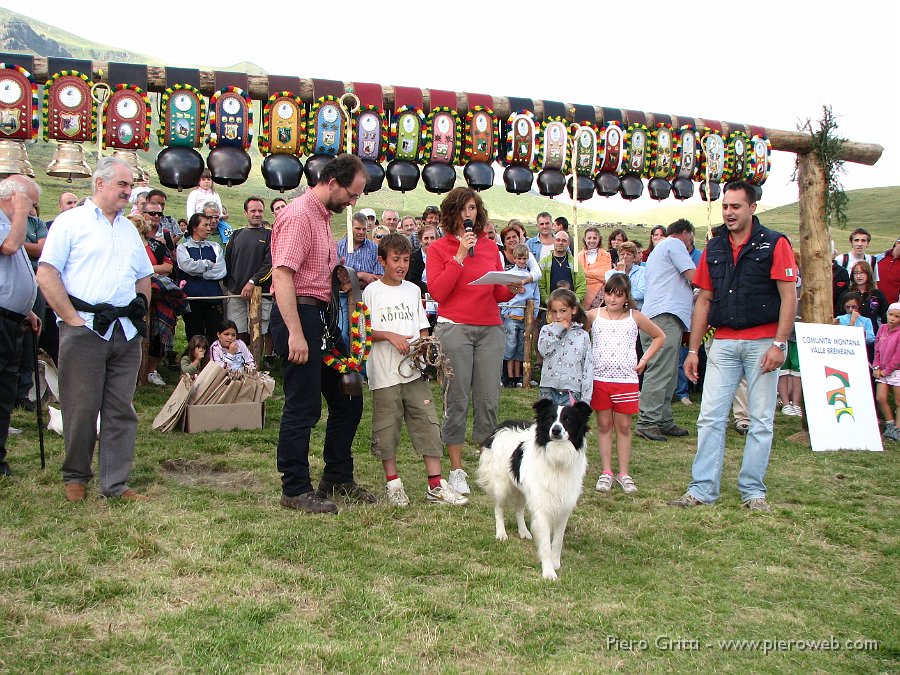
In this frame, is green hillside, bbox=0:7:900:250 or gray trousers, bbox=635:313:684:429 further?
green hillside, bbox=0:7:900:250

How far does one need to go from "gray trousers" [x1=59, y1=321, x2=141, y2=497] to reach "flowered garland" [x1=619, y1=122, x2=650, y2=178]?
795 cm

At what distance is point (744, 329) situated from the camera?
18.8 ft

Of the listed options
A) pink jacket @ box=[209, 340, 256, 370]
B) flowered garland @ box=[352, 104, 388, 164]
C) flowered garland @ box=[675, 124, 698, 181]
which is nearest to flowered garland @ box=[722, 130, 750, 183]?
flowered garland @ box=[675, 124, 698, 181]

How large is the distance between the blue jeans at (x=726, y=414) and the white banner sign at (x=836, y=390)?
255 centimetres

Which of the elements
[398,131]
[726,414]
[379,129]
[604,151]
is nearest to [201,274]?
[379,129]

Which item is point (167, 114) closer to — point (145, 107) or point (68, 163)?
point (145, 107)

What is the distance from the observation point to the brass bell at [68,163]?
8.50m

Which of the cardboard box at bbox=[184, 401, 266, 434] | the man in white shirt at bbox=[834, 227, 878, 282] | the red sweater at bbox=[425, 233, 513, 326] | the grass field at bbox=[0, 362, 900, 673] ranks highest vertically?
the man in white shirt at bbox=[834, 227, 878, 282]

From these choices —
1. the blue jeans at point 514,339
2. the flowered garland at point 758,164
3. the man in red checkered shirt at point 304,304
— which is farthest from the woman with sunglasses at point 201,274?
the flowered garland at point 758,164

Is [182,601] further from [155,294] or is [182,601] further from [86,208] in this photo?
[155,294]

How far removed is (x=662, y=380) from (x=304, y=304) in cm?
476

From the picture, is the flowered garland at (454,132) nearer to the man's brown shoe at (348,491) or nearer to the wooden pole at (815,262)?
the wooden pole at (815,262)

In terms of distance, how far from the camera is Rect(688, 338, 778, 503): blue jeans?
5.70 m

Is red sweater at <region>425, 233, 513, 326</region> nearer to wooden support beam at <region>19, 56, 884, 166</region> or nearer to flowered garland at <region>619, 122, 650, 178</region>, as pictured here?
wooden support beam at <region>19, 56, 884, 166</region>
